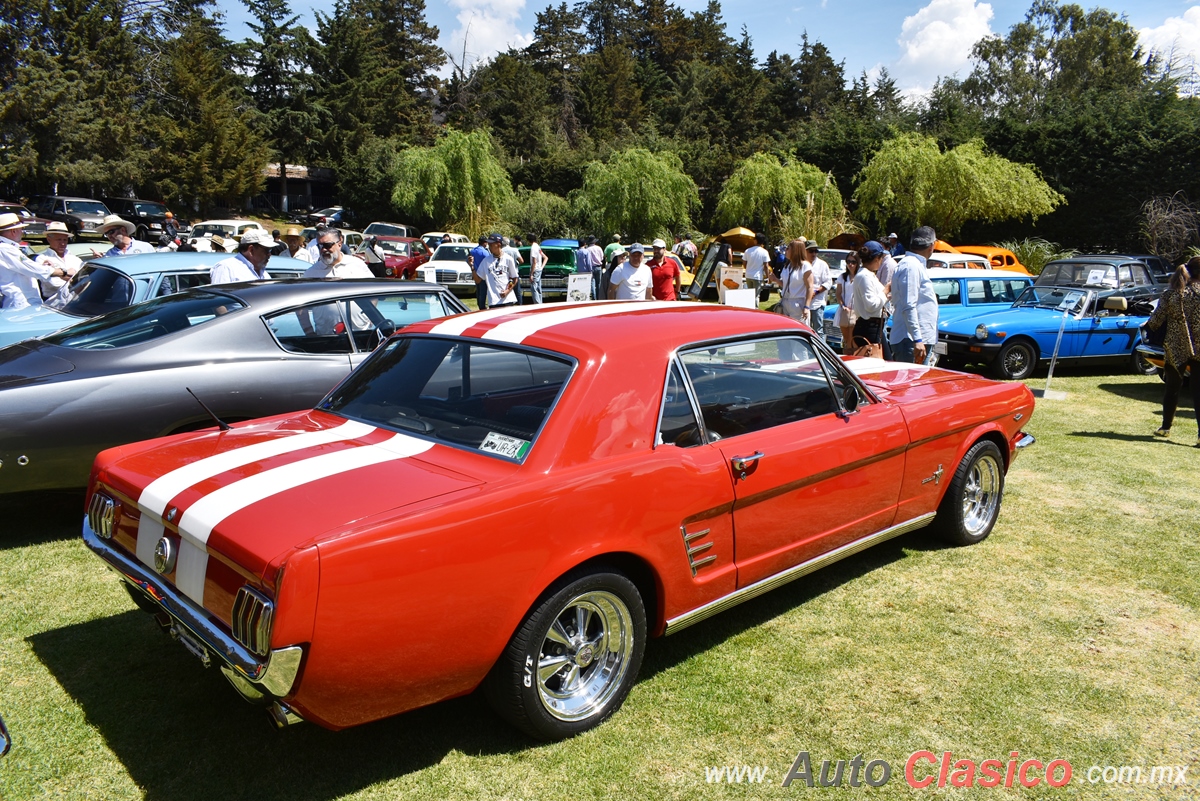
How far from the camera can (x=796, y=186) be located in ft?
99.1

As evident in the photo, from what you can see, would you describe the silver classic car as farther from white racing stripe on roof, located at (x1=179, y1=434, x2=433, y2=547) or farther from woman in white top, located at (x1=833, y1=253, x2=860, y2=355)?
woman in white top, located at (x1=833, y1=253, x2=860, y2=355)

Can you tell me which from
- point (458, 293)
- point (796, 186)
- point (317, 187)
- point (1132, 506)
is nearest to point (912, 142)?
point (796, 186)

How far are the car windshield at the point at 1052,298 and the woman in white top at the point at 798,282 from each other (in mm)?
3570

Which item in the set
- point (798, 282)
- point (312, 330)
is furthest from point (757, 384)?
point (798, 282)

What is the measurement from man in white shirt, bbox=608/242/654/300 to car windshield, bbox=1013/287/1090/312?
5142mm

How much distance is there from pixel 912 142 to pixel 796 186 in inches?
163

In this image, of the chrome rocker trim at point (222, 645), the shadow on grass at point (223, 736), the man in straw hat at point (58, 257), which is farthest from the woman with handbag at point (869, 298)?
the man in straw hat at point (58, 257)

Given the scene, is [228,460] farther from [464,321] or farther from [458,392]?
[464,321]

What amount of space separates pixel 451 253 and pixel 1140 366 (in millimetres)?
16461

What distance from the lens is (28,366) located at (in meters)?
4.75

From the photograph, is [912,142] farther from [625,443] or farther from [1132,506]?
[625,443]

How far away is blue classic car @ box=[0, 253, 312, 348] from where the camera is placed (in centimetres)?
668

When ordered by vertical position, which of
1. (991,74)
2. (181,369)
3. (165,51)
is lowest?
(181,369)

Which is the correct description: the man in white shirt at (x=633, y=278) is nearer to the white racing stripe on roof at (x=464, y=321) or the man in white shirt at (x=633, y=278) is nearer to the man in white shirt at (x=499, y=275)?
the man in white shirt at (x=499, y=275)
